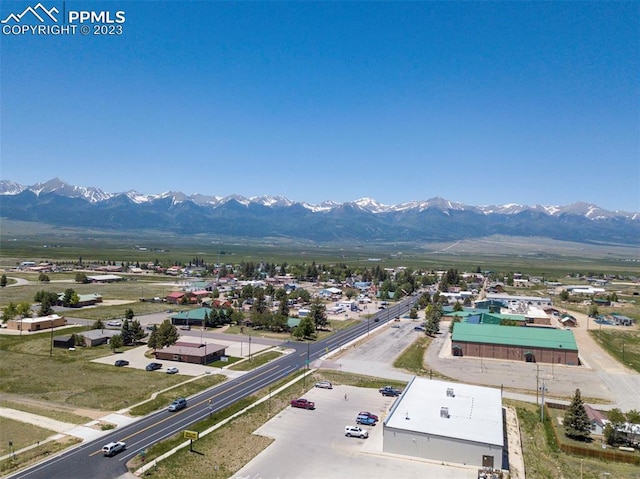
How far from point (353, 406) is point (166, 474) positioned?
50.8ft

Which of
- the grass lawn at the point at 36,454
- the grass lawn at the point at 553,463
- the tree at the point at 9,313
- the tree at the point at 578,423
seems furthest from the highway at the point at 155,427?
the tree at the point at 9,313

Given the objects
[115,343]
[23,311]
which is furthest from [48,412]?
[23,311]

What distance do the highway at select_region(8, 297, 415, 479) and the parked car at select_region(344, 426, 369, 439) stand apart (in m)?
10.1

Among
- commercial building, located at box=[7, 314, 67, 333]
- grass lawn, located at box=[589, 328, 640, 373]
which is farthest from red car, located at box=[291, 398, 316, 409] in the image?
commercial building, located at box=[7, 314, 67, 333]

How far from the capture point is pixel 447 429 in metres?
27.9

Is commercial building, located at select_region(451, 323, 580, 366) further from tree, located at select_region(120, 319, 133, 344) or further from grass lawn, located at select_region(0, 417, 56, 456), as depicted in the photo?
grass lawn, located at select_region(0, 417, 56, 456)

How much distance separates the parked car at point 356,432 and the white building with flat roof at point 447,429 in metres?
2.13

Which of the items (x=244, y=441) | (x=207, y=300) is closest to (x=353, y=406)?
(x=244, y=441)

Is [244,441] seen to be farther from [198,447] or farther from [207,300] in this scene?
[207,300]

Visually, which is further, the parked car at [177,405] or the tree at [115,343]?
the tree at [115,343]

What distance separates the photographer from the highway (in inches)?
964

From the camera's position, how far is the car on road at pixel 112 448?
2616 centimetres

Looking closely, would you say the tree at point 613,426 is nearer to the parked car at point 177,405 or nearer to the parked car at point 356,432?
the parked car at point 356,432

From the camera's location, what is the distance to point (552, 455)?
28.7 metres
